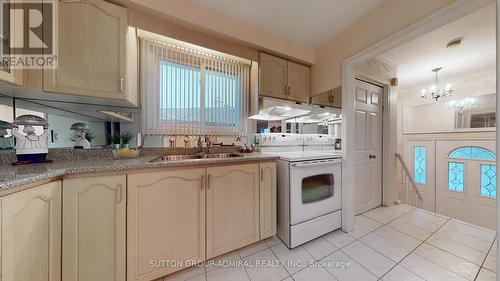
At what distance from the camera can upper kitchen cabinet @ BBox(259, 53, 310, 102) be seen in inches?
81.4

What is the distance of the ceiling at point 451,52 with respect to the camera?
1.81m

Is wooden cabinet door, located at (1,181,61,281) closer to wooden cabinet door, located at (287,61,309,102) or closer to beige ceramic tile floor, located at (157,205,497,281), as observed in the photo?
beige ceramic tile floor, located at (157,205,497,281)

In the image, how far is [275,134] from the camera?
2344mm

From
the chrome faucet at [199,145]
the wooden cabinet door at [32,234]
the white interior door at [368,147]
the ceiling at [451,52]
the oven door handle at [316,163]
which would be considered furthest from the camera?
the white interior door at [368,147]

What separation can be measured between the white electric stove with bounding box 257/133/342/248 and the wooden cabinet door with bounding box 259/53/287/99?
83cm

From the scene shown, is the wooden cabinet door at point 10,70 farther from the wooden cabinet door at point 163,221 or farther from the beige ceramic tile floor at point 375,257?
the beige ceramic tile floor at point 375,257

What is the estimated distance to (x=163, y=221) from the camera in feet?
4.07

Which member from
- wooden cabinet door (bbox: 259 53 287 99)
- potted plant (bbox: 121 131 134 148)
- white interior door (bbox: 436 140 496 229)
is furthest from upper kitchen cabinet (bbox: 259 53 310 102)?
white interior door (bbox: 436 140 496 229)

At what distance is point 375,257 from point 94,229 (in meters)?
2.30

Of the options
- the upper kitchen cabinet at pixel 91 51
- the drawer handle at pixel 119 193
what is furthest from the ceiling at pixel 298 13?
the drawer handle at pixel 119 193

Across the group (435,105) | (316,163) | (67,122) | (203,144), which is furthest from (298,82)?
(435,105)

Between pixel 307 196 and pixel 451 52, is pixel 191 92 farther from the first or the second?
pixel 451 52

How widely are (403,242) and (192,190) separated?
7.49ft

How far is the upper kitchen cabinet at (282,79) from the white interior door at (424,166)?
159 inches
